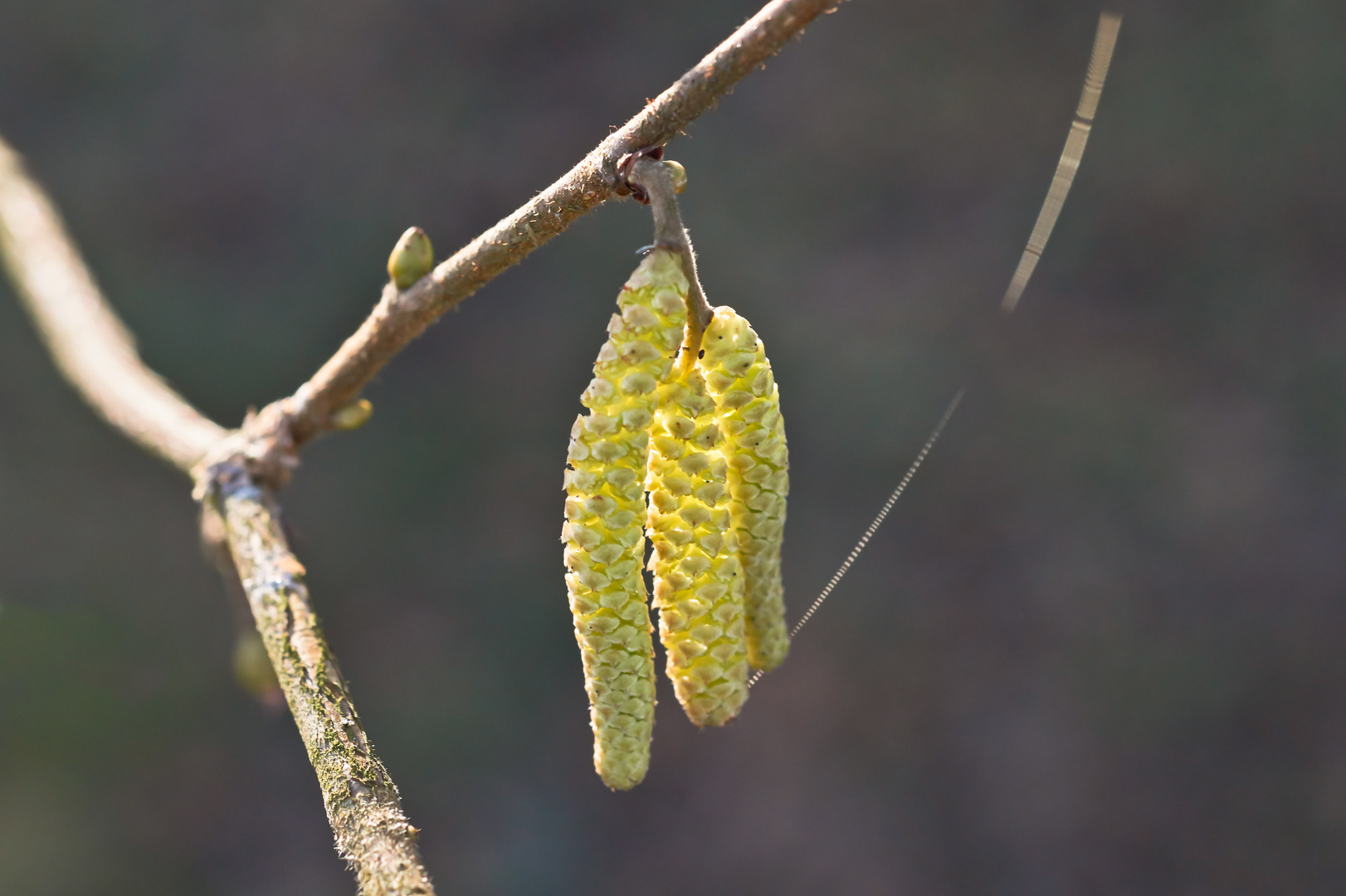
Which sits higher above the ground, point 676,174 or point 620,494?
point 676,174

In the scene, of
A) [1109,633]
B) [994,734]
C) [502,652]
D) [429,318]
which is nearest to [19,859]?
[502,652]

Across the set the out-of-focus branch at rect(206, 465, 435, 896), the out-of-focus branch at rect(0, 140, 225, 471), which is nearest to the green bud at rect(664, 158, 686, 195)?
the out-of-focus branch at rect(206, 465, 435, 896)

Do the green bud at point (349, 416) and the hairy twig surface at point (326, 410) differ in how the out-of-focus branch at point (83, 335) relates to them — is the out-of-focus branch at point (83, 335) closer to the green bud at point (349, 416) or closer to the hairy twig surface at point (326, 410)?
the hairy twig surface at point (326, 410)

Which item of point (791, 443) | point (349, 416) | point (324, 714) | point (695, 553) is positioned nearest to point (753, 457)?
point (695, 553)

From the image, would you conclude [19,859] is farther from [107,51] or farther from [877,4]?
[877,4]

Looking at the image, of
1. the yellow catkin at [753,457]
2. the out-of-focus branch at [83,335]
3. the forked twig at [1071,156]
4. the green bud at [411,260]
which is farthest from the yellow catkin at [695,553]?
the forked twig at [1071,156]

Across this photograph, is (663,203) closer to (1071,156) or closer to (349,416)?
(349,416)
